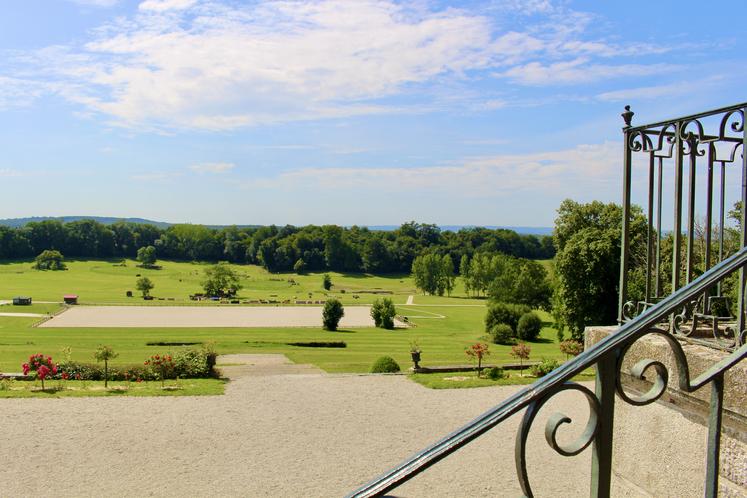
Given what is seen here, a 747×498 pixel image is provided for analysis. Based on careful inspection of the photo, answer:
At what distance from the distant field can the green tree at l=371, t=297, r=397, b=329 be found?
2314 centimetres

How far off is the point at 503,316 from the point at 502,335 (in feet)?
12.9

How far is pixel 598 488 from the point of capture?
2037 millimetres

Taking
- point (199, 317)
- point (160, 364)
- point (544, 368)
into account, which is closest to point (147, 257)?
point (199, 317)

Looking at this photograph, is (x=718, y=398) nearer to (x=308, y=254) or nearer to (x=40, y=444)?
(x=40, y=444)

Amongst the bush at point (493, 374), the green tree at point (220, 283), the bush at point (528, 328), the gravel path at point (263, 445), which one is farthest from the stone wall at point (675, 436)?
the green tree at point (220, 283)

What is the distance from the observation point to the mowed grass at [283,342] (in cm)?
3316

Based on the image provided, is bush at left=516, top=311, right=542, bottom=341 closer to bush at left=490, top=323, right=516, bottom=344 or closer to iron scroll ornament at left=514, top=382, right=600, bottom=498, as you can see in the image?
bush at left=490, top=323, right=516, bottom=344

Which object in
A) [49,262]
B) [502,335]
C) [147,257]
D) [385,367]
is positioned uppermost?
[147,257]

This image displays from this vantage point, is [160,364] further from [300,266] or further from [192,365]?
[300,266]

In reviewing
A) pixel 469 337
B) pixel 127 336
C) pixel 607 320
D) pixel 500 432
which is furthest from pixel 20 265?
pixel 500 432

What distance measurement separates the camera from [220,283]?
267 feet

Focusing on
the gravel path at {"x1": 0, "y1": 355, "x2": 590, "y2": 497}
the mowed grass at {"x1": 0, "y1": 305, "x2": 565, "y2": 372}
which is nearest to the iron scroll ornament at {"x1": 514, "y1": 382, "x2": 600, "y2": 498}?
the gravel path at {"x1": 0, "y1": 355, "x2": 590, "y2": 497}

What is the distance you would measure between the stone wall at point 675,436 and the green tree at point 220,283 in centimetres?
8013

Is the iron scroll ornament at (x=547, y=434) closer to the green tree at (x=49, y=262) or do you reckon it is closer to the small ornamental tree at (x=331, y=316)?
the small ornamental tree at (x=331, y=316)
